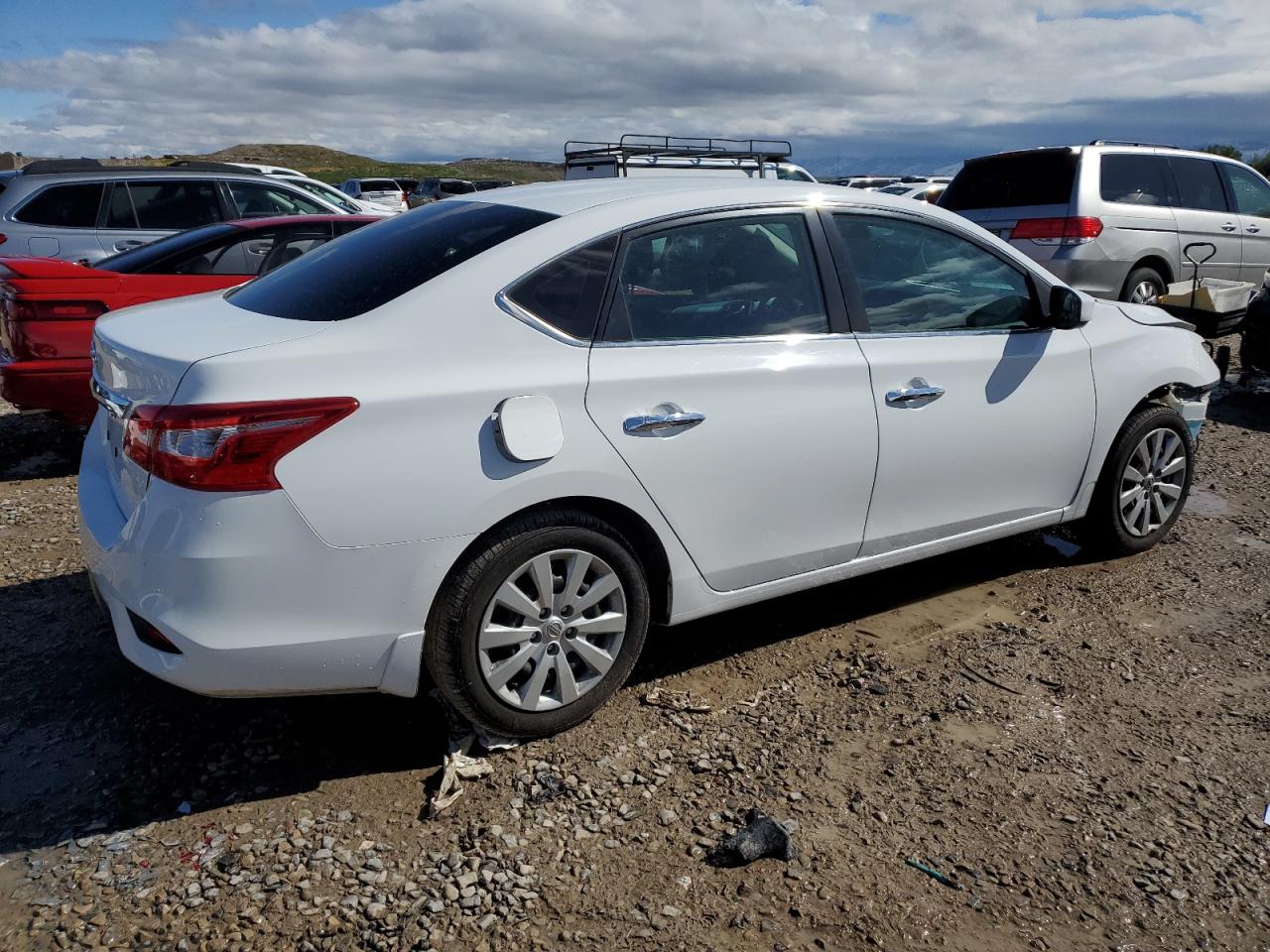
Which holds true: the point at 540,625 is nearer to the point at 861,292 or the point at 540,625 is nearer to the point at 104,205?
the point at 861,292

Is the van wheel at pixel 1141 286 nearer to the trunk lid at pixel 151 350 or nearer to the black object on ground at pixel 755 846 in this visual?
the black object on ground at pixel 755 846

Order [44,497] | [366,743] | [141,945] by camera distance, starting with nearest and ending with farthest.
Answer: [141,945] → [366,743] → [44,497]

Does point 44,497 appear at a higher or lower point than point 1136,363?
lower

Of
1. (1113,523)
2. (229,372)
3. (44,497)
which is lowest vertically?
(44,497)

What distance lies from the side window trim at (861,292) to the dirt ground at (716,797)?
1.18 metres

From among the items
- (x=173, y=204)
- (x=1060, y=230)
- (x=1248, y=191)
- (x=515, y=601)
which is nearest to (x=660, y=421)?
(x=515, y=601)

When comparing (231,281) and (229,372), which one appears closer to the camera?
(229,372)

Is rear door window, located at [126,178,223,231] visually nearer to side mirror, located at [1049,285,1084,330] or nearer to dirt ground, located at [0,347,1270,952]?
dirt ground, located at [0,347,1270,952]

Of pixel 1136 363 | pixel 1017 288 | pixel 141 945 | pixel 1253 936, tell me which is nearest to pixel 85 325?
pixel 141 945

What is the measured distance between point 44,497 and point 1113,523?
5483 millimetres

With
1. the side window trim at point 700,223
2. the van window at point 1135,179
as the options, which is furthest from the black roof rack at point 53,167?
the van window at point 1135,179

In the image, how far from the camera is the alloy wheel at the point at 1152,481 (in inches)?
191

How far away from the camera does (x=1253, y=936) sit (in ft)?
8.55

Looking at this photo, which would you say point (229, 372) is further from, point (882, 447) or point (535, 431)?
point (882, 447)
